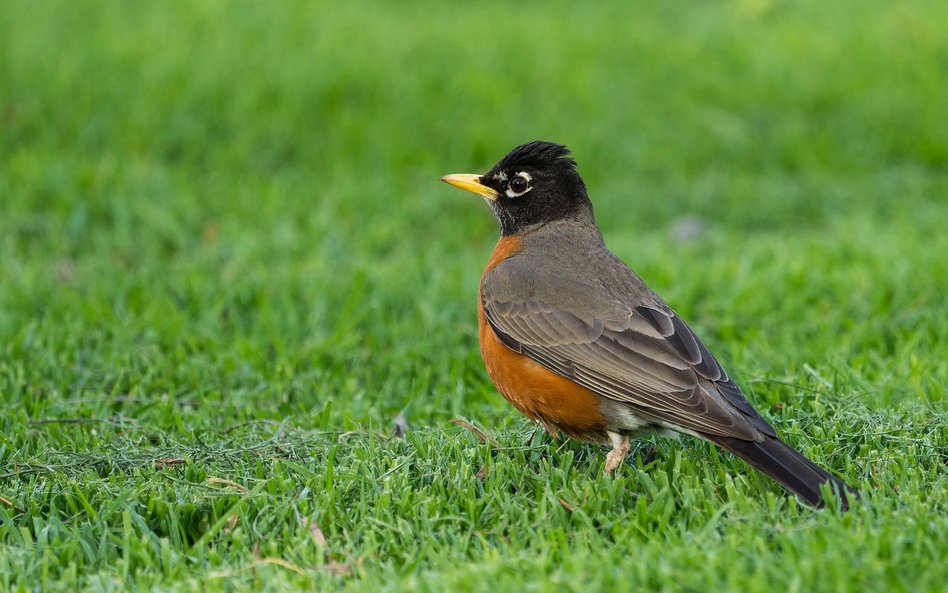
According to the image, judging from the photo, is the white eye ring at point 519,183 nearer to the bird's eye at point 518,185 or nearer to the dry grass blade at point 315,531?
the bird's eye at point 518,185

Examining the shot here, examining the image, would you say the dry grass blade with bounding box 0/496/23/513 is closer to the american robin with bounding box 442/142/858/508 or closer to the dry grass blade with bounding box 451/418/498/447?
the dry grass blade with bounding box 451/418/498/447

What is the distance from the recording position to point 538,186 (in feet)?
19.5

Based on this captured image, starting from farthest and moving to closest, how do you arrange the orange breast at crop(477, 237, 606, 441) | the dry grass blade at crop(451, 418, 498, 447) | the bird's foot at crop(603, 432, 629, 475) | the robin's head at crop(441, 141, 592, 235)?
the robin's head at crop(441, 141, 592, 235) → the dry grass blade at crop(451, 418, 498, 447) → the orange breast at crop(477, 237, 606, 441) → the bird's foot at crop(603, 432, 629, 475)

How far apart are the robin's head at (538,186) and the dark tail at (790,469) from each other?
1.94 meters

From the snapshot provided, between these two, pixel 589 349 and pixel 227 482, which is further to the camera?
pixel 589 349

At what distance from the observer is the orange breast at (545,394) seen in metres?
4.77

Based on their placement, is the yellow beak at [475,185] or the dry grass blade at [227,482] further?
the yellow beak at [475,185]

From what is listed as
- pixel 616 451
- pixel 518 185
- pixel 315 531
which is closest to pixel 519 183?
pixel 518 185

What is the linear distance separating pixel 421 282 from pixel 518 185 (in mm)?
1932

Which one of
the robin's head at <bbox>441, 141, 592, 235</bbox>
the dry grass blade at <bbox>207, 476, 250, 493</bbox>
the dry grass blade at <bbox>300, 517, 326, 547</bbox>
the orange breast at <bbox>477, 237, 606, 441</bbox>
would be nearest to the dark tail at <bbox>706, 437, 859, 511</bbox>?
the orange breast at <bbox>477, 237, 606, 441</bbox>

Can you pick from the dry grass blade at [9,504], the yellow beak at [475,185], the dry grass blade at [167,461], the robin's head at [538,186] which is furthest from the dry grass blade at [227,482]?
the yellow beak at [475,185]

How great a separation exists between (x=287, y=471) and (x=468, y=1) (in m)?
10.3

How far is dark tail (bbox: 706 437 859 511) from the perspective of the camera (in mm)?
4004

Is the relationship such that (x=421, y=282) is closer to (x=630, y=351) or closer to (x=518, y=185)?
(x=518, y=185)
